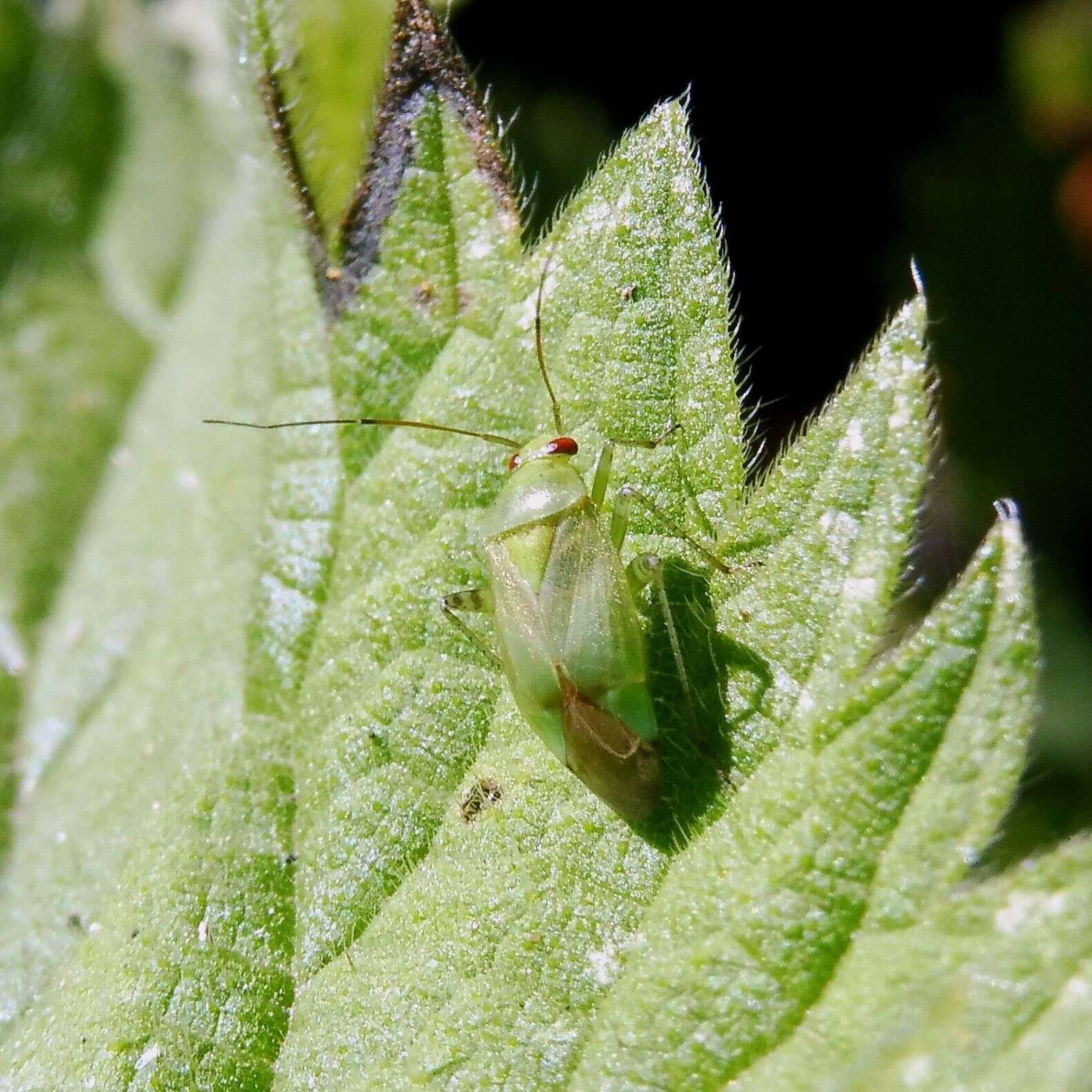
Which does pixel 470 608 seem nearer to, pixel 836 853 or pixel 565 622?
pixel 565 622

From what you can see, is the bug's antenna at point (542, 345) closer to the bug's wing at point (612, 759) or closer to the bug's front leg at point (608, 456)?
the bug's front leg at point (608, 456)

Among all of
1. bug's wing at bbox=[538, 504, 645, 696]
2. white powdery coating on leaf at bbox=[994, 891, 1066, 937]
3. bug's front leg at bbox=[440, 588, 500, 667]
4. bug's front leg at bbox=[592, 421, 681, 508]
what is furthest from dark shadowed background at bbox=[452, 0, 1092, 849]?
white powdery coating on leaf at bbox=[994, 891, 1066, 937]

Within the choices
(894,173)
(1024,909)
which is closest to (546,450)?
(1024,909)

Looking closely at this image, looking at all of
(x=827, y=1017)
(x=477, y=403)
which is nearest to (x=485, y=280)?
(x=477, y=403)

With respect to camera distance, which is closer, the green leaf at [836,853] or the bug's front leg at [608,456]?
the green leaf at [836,853]

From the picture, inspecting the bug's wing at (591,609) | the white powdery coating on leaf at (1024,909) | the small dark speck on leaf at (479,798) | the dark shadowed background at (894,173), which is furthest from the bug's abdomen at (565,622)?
the dark shadowed background at (894,173)

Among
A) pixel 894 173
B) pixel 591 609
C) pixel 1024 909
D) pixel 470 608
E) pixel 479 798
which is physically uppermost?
pixel 1024 909
